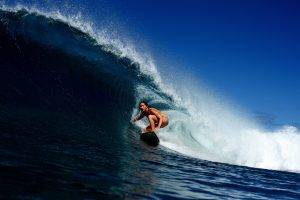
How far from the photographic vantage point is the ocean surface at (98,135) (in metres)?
4.66

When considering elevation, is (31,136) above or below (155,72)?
below

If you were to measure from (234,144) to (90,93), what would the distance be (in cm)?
580

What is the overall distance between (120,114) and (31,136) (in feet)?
23.7

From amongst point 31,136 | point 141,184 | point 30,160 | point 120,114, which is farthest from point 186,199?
point 120,114

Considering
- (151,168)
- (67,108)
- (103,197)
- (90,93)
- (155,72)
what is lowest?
(103,197)

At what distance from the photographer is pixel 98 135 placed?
9375 mm

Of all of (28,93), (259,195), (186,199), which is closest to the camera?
(186,199)

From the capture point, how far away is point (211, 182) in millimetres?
6629

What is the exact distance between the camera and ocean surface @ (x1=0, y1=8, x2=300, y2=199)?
4660 mm

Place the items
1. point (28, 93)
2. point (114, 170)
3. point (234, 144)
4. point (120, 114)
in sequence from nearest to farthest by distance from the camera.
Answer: point (114, 170) → point (28, 93) → point (120, 114) → point (234, 144)

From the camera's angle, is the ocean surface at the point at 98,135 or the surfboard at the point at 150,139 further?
the surfboard at the point at 150,139

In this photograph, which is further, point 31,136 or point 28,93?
point 28,93

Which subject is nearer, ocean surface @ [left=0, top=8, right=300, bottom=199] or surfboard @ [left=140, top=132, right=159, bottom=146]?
ocean surface @ [left=0, top=8, right=300, bottom=199]

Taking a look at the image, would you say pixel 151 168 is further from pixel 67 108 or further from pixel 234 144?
pixel 234 144
